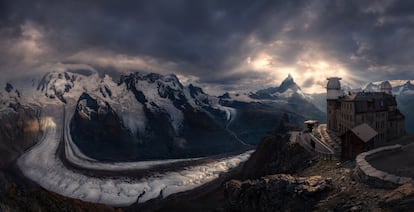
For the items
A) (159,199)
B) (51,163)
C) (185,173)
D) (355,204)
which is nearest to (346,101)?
(355,204)

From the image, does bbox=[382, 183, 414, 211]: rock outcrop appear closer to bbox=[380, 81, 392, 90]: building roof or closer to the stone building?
the stone building

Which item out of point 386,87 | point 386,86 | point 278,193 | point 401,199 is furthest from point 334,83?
point 401,199

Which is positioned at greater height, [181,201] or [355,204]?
[355,204]

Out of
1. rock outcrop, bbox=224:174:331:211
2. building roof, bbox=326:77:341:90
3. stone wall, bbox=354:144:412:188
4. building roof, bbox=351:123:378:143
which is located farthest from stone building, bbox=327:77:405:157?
stone wall, bbox=354:144:412:188

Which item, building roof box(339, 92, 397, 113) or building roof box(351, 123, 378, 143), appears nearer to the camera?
building roof box(351, 123, 378, 143)

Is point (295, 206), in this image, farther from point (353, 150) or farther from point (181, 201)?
point (181, 201)

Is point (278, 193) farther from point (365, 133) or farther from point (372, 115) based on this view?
point (372, 115)

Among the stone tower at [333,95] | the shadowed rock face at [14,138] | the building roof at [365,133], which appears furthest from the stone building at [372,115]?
the shadowed rock face at [14,138]

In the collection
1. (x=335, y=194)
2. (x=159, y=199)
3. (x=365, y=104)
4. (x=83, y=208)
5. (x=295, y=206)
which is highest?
(x=365, y=104)
